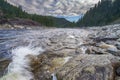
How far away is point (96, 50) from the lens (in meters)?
20.4

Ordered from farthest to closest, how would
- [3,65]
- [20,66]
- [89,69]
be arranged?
[3,65] < [20,66] < [89,69]

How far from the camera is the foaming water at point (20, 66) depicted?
16.8 metres

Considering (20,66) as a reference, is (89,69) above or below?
above

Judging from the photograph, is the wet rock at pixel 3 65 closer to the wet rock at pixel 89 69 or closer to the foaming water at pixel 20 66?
the foaming water at pixel 20 66

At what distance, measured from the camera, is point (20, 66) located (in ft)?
60.7

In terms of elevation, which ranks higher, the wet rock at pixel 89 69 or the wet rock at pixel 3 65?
the wet rock at pixel 89 69

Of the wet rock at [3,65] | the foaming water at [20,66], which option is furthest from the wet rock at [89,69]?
the wet rock at [3,65]

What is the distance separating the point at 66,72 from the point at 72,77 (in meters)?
0.75

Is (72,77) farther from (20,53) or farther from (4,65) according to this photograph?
(20,53)

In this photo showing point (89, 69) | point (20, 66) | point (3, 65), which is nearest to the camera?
point (89, 69)

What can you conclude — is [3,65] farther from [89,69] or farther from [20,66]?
[89,69]

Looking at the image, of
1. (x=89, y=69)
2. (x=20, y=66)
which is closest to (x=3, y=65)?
(x=20, y=66)

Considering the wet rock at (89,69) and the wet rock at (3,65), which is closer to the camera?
the wet rock at (89,69)

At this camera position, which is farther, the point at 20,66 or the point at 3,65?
the point at 3,65
